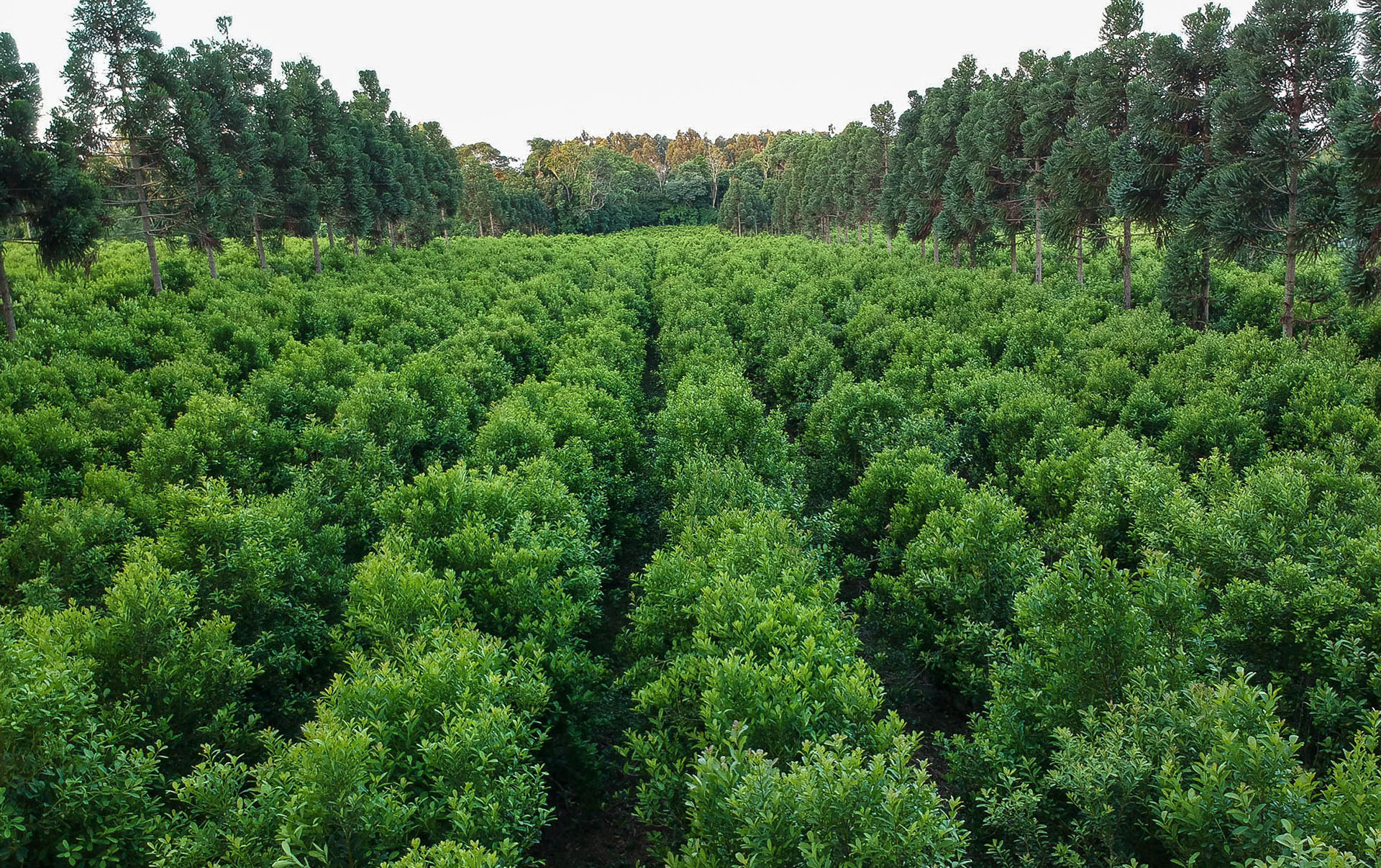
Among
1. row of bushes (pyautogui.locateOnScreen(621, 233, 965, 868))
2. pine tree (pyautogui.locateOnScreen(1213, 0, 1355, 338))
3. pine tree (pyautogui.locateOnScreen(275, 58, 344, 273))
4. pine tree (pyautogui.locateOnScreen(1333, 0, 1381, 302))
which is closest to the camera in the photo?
row of bushes (pyautogui.locateOnScreen(621, 233, 965, 868))

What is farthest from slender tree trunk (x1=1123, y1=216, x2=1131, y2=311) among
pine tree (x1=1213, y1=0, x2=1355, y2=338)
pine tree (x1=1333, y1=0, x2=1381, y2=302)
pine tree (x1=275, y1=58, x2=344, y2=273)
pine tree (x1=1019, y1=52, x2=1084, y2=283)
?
pine tree (x1=275, y1=58, x2=344, y2=273)

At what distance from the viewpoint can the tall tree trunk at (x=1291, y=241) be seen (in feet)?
53.4

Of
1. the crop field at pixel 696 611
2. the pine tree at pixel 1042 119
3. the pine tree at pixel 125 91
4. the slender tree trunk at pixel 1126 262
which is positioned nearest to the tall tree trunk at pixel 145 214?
the pine tree at pixel 125 91

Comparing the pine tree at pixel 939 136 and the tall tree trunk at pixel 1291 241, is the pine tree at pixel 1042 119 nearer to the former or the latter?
the pine tree at pixel 939 136

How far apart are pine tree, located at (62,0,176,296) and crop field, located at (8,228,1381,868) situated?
361 inches

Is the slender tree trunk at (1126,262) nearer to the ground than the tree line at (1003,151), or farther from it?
nearer to the ground

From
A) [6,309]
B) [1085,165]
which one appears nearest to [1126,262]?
[1085,165]

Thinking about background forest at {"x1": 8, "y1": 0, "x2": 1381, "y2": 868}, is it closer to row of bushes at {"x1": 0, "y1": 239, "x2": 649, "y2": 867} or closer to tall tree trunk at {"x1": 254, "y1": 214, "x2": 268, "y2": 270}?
row of bushes at {"x1": 0, "y1": 239, "x2": 649, "y2": 867}

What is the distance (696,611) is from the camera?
23.0 feet

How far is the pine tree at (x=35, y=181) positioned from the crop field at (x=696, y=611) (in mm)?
2936

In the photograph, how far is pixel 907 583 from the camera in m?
9.06

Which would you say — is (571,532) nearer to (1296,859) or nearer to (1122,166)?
(1296,859)

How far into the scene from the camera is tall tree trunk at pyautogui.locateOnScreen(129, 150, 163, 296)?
77.4 ft

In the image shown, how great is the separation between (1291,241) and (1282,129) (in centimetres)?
264
